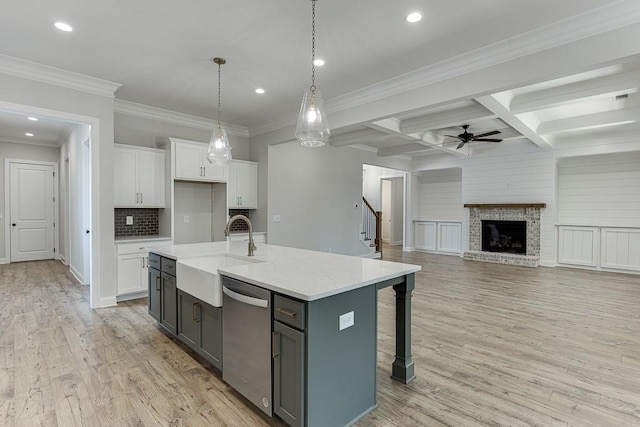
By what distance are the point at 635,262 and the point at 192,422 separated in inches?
332

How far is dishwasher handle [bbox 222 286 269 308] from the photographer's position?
193 cm

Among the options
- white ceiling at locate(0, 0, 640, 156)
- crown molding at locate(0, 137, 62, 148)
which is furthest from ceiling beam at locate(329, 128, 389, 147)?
crown molding at locate(0, 137, 62, 148)

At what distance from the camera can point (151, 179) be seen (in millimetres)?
5082

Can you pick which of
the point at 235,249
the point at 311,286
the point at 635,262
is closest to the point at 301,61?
the point at 235,249

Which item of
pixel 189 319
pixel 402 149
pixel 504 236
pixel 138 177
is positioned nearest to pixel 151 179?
pixel 138 177

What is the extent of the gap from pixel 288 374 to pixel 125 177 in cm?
423

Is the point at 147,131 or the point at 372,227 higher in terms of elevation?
the point at 147,131

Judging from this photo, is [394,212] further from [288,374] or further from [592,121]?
[288,374]

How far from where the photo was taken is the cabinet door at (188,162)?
510 cm

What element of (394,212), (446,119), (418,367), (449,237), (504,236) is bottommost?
(418,367)

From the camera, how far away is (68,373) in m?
2.62

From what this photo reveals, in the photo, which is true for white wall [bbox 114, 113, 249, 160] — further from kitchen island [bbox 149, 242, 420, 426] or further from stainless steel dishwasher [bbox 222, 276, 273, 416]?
stainless steel dishwasher [bbox 222, 276, 273, 416]

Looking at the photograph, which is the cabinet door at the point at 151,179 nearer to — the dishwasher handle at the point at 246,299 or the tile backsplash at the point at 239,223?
the tile backsplash at the point at 239,223

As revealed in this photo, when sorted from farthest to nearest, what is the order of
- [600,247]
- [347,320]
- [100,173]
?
[600,247], [100,173], [347,320]
